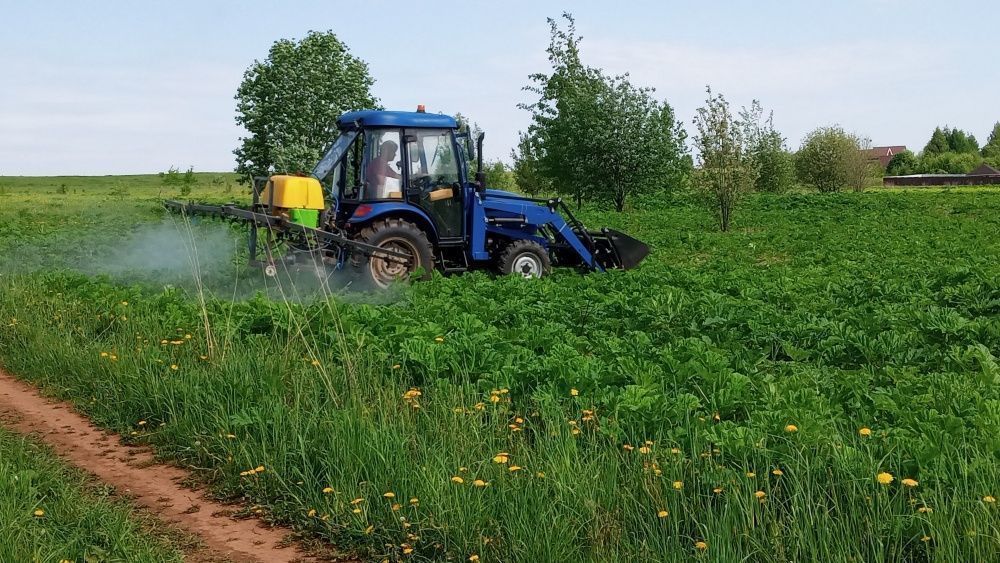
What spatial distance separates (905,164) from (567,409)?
10555 cm

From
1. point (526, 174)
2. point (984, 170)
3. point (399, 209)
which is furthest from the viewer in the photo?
point (984, 170)

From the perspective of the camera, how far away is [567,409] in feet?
17.8

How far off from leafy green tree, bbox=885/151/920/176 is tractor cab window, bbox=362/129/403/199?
97454 millimetres

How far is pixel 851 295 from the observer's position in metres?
10.7

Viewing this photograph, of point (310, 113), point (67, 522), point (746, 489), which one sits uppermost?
point (310, 113)

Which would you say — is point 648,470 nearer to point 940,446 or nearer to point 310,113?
point 940,446

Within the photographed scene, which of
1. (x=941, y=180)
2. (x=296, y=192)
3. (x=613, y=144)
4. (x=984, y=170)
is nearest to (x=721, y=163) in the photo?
(x=613, y=144)

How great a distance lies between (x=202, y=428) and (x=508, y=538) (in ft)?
9.02

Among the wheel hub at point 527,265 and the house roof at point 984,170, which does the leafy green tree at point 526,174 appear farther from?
the house roof at point 984,170

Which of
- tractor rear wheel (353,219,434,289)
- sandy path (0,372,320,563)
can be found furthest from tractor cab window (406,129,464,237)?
sandy path (0,372,320,563)

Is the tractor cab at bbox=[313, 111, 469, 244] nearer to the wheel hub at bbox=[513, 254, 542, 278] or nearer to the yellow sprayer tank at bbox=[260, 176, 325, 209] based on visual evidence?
the yellow sprayer tank at bbox=[260, 176, 325, 209]

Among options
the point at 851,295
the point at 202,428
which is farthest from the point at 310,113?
the point at 202,428

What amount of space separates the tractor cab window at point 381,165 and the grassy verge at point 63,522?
7.19m

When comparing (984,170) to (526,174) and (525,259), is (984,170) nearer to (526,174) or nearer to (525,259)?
(526,174)
